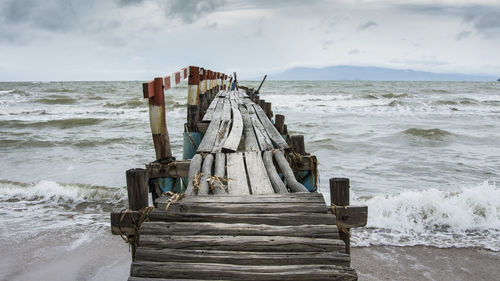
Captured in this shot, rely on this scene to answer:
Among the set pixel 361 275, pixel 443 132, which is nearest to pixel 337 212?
pixel 361 275

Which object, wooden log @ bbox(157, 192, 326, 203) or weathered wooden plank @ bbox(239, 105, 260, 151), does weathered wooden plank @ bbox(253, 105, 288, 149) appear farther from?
wooden log @ bbox(157, 192, 326, 203)

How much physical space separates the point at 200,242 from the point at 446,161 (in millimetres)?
10043

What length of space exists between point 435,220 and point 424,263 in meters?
1.55

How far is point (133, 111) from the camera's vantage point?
24.8 m

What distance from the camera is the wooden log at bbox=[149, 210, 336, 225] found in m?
2.37

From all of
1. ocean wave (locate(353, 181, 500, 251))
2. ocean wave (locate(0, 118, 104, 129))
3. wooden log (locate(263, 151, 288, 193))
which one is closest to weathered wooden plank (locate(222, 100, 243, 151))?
wooden log (locate(263, 151, 288, 193))

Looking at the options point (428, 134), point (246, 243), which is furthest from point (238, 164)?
point (428, 134)

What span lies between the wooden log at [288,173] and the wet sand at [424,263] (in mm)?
1971

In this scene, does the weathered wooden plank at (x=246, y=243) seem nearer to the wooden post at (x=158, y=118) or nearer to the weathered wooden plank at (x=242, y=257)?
the weathered wooden plank at (x=242, y=257)

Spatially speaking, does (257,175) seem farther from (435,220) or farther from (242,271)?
(435,220)

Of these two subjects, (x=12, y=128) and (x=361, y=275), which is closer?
(x=361, y=275)

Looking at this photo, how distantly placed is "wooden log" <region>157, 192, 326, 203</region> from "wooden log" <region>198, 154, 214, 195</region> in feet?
0.85

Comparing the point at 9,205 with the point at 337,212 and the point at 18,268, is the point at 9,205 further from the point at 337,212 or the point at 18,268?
the point at 337,212

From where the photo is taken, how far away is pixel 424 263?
16.0 ft
